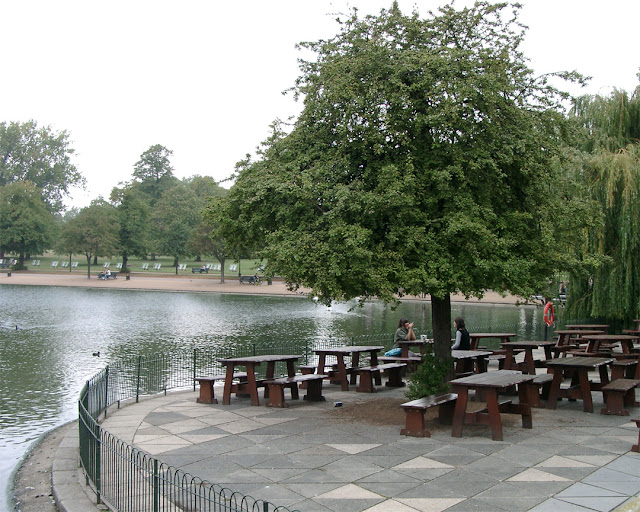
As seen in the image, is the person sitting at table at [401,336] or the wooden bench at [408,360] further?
the person sitting at table at [401,336]

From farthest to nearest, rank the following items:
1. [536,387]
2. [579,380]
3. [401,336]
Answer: [401,336], [579,380], [536,387]

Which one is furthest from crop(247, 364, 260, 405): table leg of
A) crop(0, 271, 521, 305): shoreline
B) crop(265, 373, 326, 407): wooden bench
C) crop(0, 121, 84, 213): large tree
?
crop(0, 121, 84, 213): large tree

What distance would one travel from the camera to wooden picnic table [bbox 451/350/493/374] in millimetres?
14102

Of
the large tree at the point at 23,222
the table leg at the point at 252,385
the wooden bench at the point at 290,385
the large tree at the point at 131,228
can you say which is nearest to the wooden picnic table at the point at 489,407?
the wooden bench at the point at 290,385

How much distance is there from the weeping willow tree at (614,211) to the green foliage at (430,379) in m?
9.79

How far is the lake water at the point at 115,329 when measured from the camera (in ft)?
47.6

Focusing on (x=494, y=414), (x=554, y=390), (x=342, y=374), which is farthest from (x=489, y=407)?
(x=342, y=374)

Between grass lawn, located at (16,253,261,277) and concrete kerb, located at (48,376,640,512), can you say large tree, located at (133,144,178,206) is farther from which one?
concrete kerb, located at (48,376,640,512)

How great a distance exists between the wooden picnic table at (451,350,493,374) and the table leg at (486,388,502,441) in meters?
4.06

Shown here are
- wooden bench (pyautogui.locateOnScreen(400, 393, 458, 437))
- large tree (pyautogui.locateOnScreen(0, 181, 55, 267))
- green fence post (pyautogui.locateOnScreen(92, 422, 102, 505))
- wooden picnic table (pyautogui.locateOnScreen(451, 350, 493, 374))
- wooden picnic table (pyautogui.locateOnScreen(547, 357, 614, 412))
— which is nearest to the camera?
green fence post (pyautogui.locateOnScreen(92, 422, 102, 505))

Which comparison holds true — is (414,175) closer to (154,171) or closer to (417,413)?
(417,413)

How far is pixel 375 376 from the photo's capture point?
14977 mm

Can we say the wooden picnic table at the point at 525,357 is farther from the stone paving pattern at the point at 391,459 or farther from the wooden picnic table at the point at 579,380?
the stone paving pattern at the point at 391,459

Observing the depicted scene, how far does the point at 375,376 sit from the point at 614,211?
10746 millimetres
